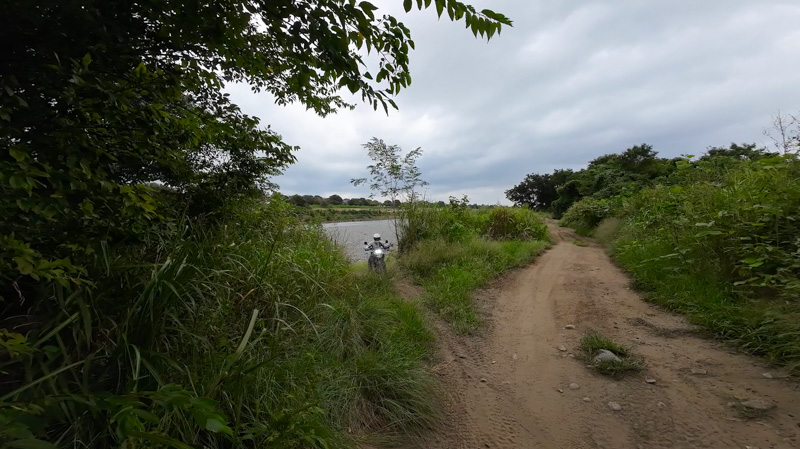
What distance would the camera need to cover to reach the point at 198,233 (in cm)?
301

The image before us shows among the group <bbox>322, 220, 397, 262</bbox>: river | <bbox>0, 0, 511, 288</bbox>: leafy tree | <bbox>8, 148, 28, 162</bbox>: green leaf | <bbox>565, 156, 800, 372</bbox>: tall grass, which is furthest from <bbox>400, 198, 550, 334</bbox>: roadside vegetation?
<bbox>8, 148, 28, 162</bbox>: green leaf

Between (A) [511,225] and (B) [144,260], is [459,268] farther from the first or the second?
(A) [511,225]

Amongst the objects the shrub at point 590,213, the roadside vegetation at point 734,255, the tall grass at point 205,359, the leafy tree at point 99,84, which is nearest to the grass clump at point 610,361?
the roadside vegetation at point 734,255

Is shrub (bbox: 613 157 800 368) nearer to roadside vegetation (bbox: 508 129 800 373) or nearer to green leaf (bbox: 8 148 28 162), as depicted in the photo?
roadside vegetation (bbox: 508 129 800 373)

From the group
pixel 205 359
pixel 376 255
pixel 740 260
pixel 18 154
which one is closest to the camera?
pixel 18 154

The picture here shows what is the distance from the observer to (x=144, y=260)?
8.14ft

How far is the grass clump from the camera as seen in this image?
2.90 meters

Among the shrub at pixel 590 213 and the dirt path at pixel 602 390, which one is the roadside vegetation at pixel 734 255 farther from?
the shrub at pixel 590 213

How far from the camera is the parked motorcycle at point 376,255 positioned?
5473mm

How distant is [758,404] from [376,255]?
4.48m

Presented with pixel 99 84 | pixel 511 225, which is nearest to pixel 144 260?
pixel 99 84

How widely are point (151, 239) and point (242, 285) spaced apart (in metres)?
0.72

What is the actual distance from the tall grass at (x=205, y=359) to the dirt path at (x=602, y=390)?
1.58 ft

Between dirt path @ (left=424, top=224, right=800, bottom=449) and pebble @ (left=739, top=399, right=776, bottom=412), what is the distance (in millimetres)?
48
